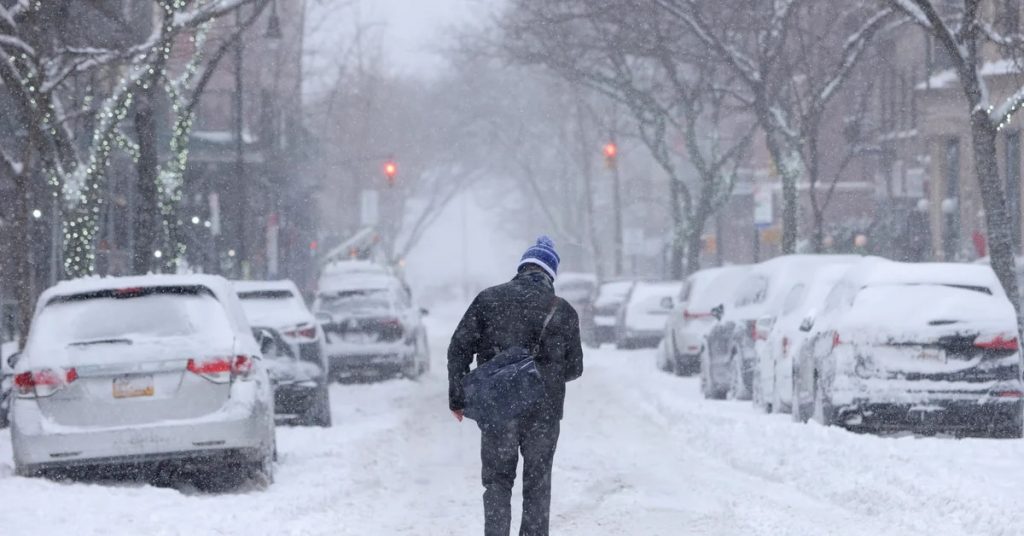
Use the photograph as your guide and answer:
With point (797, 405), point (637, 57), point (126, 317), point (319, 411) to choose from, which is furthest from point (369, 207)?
point (126, 317)

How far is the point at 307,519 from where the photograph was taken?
37.9 ft

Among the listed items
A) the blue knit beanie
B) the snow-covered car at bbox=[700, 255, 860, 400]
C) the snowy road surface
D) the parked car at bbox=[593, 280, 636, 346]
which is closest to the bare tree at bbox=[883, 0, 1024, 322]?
the snow-covered car at bbox=[700, 255, 860, 400]

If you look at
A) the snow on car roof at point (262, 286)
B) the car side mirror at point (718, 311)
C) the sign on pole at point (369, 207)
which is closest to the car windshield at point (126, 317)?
the snow on car roof at point (262, 286)

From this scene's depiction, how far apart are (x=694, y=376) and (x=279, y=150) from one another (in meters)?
31.6

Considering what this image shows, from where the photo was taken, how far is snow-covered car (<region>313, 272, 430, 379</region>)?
2728 cm

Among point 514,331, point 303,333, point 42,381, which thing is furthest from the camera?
point 303,333

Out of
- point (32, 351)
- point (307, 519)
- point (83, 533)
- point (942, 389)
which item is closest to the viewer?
point (83, 533)

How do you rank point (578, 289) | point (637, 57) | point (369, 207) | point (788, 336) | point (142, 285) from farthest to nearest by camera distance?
1. point (369, 207)
2. point (578, 289)
3. point (637, 57)
4. point (788, 336)
5. point (142, 285)

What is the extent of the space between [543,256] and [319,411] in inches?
412

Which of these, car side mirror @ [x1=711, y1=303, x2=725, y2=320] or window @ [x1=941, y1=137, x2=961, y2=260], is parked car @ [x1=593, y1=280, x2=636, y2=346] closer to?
window @ [x1=941, y1=137, x2=961, y2=260]

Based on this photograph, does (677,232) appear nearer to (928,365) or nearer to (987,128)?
(987,128)

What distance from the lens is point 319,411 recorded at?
19.3 metres

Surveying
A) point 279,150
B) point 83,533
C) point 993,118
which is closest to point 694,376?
point 993,118

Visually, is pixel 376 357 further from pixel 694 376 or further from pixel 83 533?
pixel 83 533
